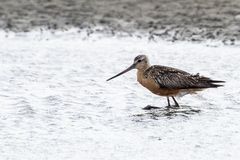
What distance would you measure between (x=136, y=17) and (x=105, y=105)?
7.21 meters

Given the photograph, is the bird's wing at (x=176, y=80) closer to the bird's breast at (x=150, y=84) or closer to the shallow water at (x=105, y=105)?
the bird's breast at (x=150, y=84)

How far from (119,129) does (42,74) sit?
3836mm

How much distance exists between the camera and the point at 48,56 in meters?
14.7

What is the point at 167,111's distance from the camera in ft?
34.3

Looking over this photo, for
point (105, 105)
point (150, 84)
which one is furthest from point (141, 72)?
point (105, 105)

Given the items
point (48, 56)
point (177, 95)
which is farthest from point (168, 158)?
point (48, 56)

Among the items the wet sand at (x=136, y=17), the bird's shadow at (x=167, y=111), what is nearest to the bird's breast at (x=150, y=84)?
the bird's shadow at (x=167, y=111)

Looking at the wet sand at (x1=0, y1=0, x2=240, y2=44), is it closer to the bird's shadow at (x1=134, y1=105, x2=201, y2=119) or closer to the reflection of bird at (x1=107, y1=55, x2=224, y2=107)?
the reflection of bird at (x1=107, y1=55, x2=224, y2=107)

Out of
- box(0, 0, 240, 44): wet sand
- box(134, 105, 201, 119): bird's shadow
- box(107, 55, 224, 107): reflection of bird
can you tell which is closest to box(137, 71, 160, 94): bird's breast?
box(107, 55, 224, 107): reflection of bird

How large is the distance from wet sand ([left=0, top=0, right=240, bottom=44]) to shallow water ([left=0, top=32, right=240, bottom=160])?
840mm

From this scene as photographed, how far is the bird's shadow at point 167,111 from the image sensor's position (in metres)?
10.2

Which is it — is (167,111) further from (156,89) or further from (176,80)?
(176,80)

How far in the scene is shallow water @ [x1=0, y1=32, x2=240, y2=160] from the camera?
27.8 feet

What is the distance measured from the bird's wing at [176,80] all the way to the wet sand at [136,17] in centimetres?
485
